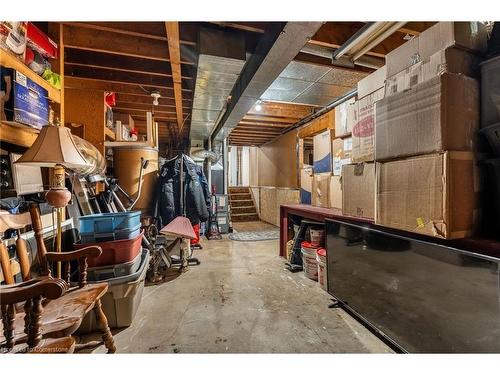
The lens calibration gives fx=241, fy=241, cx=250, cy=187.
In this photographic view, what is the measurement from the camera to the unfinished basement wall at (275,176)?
5.50 m

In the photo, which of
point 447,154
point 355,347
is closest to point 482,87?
point 447,154

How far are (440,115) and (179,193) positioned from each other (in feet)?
11.1

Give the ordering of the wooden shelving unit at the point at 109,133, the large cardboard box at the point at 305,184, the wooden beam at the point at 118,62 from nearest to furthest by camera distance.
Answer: the wooden beam at the point at 118,62
the wooden shelving unit at the point at 109,133
the large cardboard box at the point at 305,184

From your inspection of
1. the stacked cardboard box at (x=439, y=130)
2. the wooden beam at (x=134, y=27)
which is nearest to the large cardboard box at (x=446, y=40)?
the stacked cardboard box at (x=439, y=130)

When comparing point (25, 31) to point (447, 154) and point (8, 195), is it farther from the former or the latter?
point (447, 154)

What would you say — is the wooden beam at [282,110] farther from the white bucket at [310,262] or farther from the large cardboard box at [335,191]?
the white bucket at [310,262]

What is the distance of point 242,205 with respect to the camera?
25.7ft

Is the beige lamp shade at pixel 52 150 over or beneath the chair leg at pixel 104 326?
over

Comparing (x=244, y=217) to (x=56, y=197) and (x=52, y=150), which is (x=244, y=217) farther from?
(x=52, y=150)

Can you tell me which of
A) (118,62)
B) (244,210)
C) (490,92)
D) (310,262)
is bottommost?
(310,262)

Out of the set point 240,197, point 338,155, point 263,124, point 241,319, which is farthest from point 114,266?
point 240,197

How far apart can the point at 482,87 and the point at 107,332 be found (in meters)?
2.59

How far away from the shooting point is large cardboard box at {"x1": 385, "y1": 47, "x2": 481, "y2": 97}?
1.25 metres

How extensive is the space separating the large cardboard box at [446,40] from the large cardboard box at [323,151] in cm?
238
